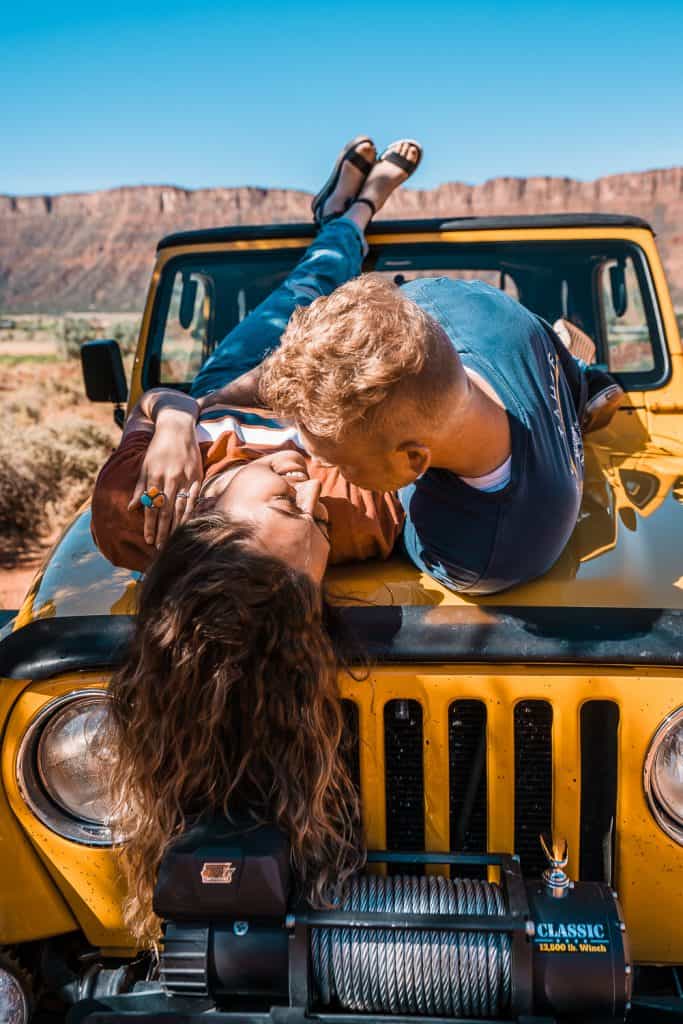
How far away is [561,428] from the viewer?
201 cm

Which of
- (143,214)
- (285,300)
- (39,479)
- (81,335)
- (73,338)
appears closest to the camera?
(285,300)

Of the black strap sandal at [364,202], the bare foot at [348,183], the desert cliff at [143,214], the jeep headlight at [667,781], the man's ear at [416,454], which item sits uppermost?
the desert cliff at [143,214]

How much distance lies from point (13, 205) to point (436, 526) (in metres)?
95.9

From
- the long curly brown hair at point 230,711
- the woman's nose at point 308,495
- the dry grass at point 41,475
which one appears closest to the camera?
the long curly brown hair at point 230,711

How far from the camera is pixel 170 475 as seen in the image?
73.7 inches

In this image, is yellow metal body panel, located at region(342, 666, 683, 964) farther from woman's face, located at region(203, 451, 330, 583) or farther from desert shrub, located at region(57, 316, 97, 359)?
desert shrub, located at region(57, 316, 97, 359)

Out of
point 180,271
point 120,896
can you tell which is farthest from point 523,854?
point 180,271

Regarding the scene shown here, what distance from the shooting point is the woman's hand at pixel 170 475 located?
1.82m

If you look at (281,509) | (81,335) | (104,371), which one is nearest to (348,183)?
(104,371)

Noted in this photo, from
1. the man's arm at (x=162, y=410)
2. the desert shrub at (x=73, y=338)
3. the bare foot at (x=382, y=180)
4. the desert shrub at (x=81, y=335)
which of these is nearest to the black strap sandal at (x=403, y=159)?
the bare foot at (x=382, y=180)

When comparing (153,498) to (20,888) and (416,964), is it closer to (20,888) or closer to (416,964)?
(20,888)

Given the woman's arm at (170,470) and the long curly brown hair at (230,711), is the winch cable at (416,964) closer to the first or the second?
the long curly brown hair at (230,711)

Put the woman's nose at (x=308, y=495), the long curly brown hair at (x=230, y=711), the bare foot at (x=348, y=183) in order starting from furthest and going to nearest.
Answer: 1. the bare foot at (x=348, y=183)
2. the woman's nose at (x=308, y=495)
3. the long curly brown hair at (x=230, y=711)

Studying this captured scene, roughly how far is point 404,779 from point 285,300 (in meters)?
1.65
